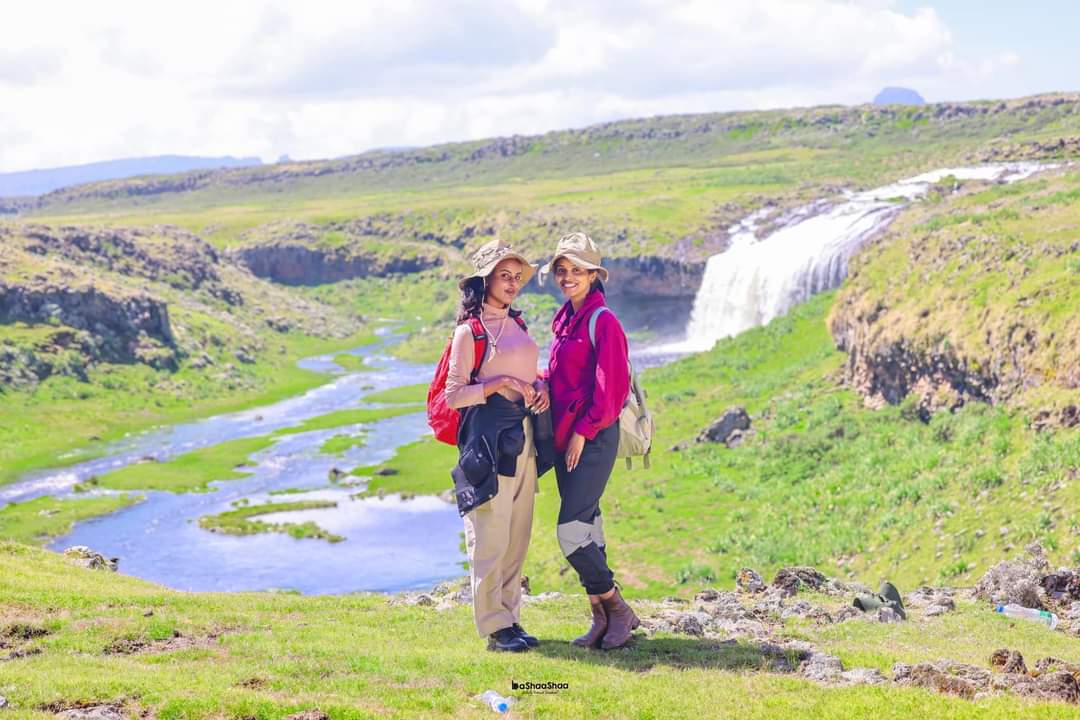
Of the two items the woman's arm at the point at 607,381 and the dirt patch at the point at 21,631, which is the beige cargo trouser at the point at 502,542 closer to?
the woman's arm at the point at 607,381

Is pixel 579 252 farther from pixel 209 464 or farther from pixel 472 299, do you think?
pixel 209 464

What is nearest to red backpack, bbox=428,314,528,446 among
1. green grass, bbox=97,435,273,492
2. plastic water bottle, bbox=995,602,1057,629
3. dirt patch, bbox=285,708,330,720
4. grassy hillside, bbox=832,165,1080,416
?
dirt patch, bbox=285,708,330,720

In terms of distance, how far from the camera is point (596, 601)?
1470 cm

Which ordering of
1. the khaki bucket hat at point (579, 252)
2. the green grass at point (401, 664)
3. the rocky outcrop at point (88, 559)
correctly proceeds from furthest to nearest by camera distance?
the rocky outcrop at point (88, 559)
the khaki bucket hat at point (579, 252)
the green grass at point (401, 664)

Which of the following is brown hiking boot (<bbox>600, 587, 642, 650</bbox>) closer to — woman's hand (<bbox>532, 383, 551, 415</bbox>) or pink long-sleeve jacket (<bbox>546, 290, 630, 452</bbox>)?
pink long-sleeve jacket (<bbox>546, 290, 630, 452</bbox>)

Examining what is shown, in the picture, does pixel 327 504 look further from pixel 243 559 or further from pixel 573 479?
pixel 573 479

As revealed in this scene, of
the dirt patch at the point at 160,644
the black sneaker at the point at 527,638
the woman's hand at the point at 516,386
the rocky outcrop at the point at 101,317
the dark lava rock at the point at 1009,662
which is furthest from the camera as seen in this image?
the rocky outcrop at the point at 101,317

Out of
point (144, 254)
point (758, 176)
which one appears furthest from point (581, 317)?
point (758, 176)

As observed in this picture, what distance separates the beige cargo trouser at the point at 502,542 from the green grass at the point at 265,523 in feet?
122

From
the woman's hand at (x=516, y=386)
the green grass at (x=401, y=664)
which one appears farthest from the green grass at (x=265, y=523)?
the woman's hand at (x=516, y=386)

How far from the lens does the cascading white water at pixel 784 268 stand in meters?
82.7

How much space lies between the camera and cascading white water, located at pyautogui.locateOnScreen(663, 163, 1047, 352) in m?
82.7

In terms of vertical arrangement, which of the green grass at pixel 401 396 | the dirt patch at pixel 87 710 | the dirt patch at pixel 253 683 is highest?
the dirt patch at pixel 87 710

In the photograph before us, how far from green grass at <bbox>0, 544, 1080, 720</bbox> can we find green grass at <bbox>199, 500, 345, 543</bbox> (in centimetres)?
3113
